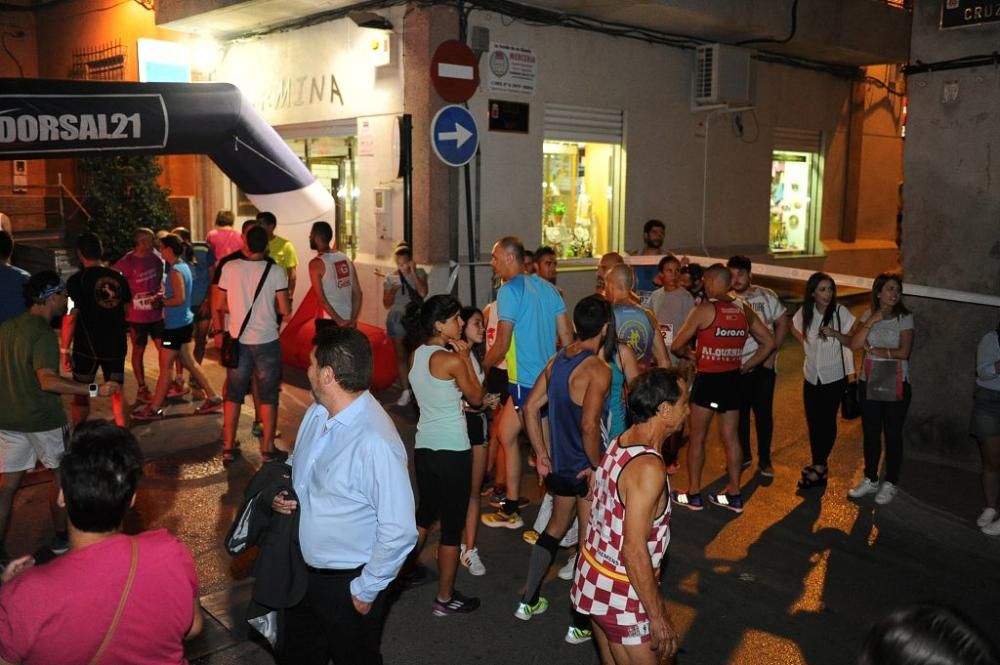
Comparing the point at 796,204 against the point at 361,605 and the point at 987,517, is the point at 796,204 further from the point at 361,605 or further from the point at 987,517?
the point at 361,605

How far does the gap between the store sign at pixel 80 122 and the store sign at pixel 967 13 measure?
7083 mm

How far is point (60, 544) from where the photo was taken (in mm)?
5996

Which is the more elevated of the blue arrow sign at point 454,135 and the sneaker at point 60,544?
the blue arrow sign at point 454,135

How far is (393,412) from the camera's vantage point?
9.58 metres

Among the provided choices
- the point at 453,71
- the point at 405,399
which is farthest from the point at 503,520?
the point at 453,71

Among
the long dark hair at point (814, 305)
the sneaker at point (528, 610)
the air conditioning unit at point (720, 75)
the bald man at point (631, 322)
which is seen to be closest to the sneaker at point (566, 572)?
the sneaker at point (528, 610)

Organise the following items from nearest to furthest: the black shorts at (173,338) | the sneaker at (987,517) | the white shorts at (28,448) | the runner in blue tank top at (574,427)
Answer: the runner in blue tank top at (574,427) < the white shorts at (28,448) < the sneaker at (987,517) < the black shorts at (173,338)

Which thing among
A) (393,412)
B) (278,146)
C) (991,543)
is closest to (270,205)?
(278,146)

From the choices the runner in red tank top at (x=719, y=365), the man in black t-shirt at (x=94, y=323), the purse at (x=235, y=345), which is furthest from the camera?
the purse at (x=235, y=345)

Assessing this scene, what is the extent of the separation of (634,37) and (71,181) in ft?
49.8

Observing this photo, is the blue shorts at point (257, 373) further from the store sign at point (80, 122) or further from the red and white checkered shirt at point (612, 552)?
the red and white checkered shirt at point (612, 552)

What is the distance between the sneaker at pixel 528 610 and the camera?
16.7ft

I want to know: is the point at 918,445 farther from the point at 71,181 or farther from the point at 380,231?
the point at 71,181

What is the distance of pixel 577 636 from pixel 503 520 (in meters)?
1.78
